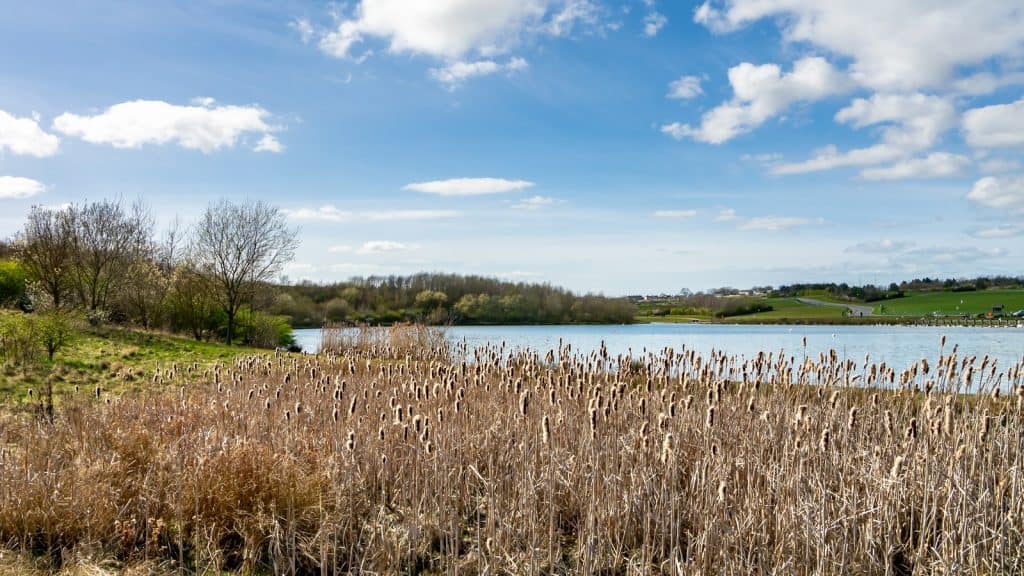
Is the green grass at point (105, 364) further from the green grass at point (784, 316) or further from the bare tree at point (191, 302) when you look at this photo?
the green grass at point (784, 316)

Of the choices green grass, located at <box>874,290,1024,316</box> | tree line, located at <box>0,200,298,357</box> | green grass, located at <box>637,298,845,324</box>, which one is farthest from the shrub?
green grass, located at <box>874,290,1024,316</box>

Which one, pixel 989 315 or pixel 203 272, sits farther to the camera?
pixel 989 315

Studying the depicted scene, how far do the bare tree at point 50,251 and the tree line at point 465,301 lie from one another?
18619 millimetres

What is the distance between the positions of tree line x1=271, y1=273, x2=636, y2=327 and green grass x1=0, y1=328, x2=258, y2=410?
29.0 meters

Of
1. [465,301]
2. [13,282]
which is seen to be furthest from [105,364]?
[465,301]

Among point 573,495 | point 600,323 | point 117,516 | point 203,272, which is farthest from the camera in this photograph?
point 600,323

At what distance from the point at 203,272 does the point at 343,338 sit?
Answer: 15.9 m

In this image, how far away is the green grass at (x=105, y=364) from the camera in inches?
474

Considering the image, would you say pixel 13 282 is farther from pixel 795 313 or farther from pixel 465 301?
pixel 795 313

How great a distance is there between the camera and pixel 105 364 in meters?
15.5

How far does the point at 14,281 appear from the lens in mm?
37469

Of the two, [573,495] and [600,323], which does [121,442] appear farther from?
[600,323]

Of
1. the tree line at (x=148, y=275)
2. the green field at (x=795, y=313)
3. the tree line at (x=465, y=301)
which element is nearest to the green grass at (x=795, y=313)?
the green field at (x=795, y=313)

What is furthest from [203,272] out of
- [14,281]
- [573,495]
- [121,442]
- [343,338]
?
[573,495]
